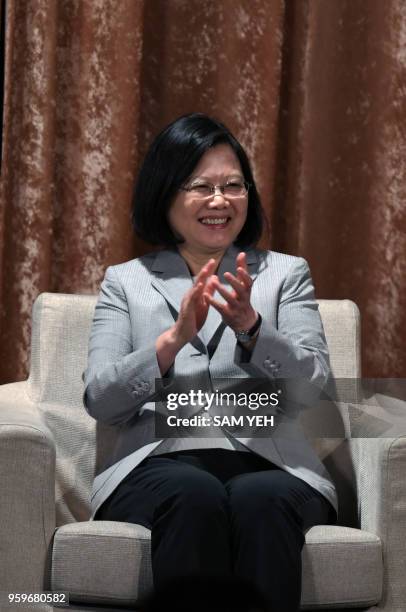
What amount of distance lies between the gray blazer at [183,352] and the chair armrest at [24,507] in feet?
0.53

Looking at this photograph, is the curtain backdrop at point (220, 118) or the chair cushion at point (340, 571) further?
the curtain backdrop at point (220, 118)

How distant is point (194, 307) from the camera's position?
179 centimetres

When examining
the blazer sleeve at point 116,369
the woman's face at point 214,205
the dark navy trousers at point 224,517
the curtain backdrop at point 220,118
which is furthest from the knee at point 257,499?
the curtain backdrop at point 220,118

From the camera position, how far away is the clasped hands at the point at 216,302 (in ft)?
5.74

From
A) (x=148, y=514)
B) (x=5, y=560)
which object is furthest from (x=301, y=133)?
(x=5, y=560)

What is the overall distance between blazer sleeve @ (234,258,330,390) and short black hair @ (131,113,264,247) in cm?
18

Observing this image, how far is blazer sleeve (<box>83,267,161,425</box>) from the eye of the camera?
1866 mm

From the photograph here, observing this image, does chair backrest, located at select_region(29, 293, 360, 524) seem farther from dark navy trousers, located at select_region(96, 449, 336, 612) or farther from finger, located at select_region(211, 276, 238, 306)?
finger, located at select_region(211, 276, 238, 306)

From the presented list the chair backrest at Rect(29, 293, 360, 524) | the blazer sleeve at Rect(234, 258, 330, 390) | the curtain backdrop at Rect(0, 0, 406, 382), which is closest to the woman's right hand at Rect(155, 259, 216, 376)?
the blazer sleeve at Rect(234, 258, 330, 390)

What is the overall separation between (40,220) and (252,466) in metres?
0.93

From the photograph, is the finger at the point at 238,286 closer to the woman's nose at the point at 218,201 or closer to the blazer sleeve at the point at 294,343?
the blazer sleeve at the point at 294,343

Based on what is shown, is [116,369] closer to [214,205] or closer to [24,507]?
[24,507]

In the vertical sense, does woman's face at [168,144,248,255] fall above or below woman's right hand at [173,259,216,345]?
above

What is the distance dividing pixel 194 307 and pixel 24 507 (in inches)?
18.6
